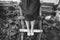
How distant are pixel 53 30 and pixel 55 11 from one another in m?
0.48

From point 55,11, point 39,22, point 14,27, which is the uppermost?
point 55,11

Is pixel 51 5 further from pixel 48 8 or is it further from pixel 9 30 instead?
pixel 9 30

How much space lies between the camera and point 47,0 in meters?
1.89

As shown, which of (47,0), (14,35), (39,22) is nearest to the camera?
(39,22)

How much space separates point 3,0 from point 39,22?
3.53 ft

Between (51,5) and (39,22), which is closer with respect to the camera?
(39,22)

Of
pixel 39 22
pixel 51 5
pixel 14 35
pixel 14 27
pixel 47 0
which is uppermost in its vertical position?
pixel 47 0

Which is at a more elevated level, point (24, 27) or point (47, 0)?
point (47, 0)

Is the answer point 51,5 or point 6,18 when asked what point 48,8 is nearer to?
point 51,5

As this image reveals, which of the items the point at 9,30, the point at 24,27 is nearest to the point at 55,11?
the point at 24,27

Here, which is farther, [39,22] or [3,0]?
[3,0]

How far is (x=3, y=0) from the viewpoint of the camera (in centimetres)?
200

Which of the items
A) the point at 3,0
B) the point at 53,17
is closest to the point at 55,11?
the point at 53,17

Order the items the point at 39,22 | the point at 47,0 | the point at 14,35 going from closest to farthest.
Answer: the point at 39,22
the point at 14,35
the point at 47,0
